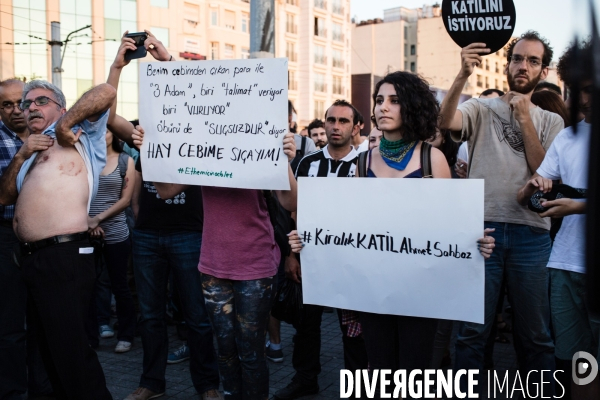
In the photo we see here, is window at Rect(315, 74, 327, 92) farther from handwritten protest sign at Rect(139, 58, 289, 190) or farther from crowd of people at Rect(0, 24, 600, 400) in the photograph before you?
handwritten protest sign at Rect(139, 58, 289, 190)

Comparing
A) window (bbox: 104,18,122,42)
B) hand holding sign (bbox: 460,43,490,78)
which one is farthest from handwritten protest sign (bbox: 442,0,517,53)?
window (bbox: 104,18,122,42)

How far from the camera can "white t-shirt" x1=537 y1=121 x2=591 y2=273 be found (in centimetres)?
305

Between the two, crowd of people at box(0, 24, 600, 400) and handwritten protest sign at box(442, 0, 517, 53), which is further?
handwritten protest sign at box(442, 0, 517, 53)

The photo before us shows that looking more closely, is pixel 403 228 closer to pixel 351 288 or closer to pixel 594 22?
pixel 351 288

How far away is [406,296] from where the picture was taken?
9.53ft

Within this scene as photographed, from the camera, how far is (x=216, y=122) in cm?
342

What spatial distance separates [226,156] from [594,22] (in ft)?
8.15

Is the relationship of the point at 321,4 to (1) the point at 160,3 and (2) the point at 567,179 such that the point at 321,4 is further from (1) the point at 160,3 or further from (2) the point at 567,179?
A: (2) the point at 567,179

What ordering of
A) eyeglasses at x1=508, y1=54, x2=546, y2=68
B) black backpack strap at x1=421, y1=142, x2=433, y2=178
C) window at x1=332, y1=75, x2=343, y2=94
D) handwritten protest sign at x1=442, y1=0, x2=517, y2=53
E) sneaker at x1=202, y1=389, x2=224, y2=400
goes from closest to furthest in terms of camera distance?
black backpack strap at x1=421, y1=142, x2=433, y2=178
handwritten protest sign at x1=442, y1=0, x2=517, y2=53
eyeglasses at x1=508, y1=54, x2=546, y2=68
sneaker at x1=202, y1=389, x2=224, y2=400
window at x1=332, y1=75, x2=343, y2=94

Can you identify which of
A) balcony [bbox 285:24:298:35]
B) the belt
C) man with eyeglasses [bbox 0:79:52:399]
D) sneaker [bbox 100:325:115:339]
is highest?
balcony [bbox 285:24:298:35]

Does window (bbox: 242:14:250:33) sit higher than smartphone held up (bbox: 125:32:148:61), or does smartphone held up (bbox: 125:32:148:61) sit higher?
window (bbox: 242:14:250:33)

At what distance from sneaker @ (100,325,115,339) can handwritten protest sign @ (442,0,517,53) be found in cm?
444

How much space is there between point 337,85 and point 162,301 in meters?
55.0

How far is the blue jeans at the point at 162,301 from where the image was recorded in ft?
13.7
